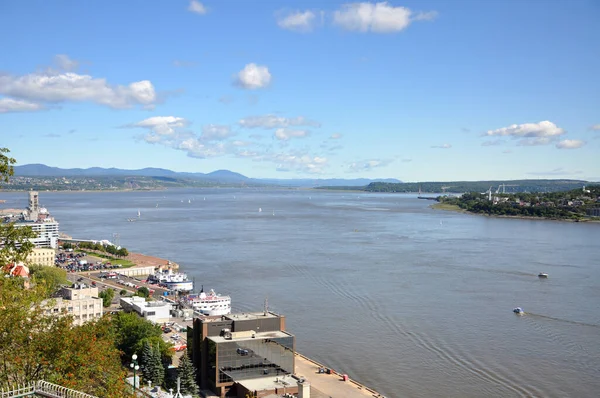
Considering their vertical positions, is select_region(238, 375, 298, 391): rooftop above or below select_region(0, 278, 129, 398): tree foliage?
below

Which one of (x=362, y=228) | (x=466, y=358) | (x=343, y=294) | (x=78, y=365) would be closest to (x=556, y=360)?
(x=466, y=358)

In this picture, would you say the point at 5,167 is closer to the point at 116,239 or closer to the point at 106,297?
the point at 106,297

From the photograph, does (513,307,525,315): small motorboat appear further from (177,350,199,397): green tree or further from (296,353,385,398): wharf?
(177,350,199,397): green tree

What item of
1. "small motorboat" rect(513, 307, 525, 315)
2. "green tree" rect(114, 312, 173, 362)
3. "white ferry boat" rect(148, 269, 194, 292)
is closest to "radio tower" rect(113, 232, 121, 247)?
"white ferry boat" rect(148, 269, 194, 292)

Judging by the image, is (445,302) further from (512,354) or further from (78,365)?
(78,365)

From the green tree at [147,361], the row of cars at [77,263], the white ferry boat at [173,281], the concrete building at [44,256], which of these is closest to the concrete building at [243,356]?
the green tree at [147,361]

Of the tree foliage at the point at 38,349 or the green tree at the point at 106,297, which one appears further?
the green tree at the point at 106,297

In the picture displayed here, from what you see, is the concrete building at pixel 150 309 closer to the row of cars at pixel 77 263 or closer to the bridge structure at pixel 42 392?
the row of cars at pixel 77 263
